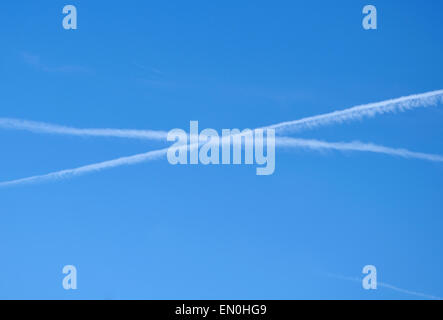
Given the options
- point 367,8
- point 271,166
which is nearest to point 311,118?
point 271,166

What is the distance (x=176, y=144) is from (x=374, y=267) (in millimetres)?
1074

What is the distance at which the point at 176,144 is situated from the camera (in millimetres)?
4301
